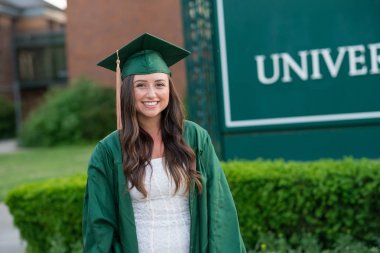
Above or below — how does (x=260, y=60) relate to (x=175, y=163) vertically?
above

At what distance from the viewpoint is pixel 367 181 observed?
14.3 ft

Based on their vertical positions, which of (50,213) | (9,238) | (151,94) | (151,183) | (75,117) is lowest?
(9,238)

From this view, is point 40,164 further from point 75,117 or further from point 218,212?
point 218,212

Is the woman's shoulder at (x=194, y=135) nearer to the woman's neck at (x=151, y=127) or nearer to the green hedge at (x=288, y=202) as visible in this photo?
the woman's neck at (x=151, y=127)

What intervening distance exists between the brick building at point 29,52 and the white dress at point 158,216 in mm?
30799

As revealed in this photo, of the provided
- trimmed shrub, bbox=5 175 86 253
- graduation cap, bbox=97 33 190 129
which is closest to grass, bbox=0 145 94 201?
trimmed shrub, bbox=5 175 86 253

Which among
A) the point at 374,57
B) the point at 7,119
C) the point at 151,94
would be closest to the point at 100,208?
the point at 151,94

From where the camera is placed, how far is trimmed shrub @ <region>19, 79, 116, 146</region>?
71.1 feet

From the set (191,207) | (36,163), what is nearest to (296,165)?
(191,207)

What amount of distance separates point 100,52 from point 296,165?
67.8 ft

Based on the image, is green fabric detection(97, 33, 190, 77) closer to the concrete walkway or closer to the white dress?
the white dress

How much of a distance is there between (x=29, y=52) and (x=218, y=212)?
32.7 m

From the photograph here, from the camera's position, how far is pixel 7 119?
100 ft

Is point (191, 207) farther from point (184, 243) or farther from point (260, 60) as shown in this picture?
point (260, 60)
